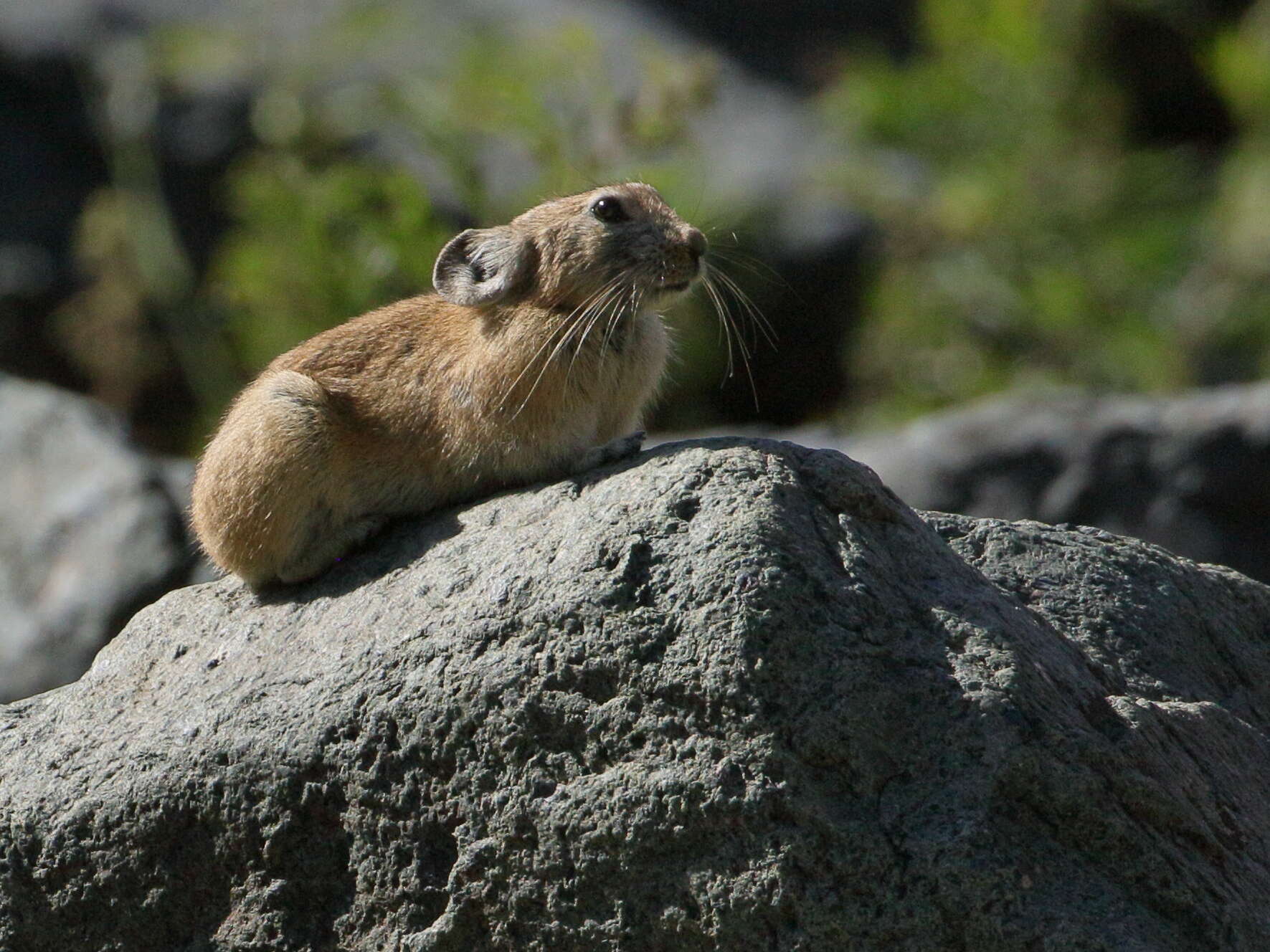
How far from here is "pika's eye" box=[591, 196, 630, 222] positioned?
6.72 metres

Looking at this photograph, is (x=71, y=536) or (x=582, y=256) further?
(x=71, y=536)

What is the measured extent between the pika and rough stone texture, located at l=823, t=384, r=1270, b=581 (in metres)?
5.30

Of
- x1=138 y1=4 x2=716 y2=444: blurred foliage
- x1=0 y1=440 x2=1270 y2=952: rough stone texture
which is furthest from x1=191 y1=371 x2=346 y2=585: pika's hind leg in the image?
x1=138 y1=4 x2=716 y2=444: blurred foliage

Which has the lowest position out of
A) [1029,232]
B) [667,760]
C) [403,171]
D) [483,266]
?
[667,760]

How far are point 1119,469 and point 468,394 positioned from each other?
6.44 metres

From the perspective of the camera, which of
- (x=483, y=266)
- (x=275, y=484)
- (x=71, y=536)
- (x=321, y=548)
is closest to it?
(x=321, y=548)

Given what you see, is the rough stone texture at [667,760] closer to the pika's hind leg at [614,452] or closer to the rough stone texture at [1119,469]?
the pika's hind leg at [614,452]

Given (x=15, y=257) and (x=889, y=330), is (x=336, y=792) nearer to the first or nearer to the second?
(x=889, y=330)

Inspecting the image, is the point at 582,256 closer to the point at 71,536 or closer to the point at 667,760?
the point at 667,760

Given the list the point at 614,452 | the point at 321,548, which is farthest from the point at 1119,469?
the point at 321,548

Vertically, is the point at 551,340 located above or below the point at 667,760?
above

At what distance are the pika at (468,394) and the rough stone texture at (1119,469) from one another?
530 cm

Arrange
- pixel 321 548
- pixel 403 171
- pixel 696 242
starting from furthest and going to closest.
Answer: pixel 403 171, pixel 696 242, pixel 321 548

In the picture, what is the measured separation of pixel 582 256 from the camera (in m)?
6.70
